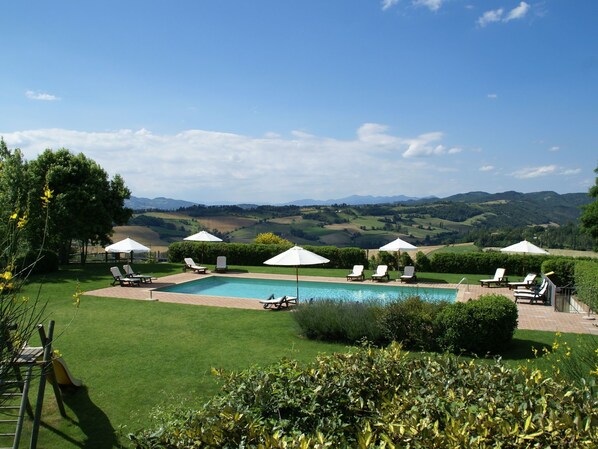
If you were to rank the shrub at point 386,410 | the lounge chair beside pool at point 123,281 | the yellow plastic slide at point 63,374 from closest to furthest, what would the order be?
1. the shrub at point 386,410
2. the yellow plastic slide at point 63,374
3. the lounge chair beside pool at point 123,281

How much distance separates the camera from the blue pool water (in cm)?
1825

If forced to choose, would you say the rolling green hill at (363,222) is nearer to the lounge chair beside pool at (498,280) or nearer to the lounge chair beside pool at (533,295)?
the lounge chair beside pool at (498,280)

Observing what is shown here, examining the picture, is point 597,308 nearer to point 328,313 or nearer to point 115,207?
point 328,313

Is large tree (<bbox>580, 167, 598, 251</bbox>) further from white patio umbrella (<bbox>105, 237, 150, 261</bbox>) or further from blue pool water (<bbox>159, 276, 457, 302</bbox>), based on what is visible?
white patio umbrella (<bbox>105, 237, 150, 261</bbox>)

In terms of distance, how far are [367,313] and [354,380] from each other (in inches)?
241

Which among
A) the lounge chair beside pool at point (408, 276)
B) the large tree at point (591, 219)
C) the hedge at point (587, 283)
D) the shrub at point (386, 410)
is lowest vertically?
the lounge chair beside pool at point (408, 276)

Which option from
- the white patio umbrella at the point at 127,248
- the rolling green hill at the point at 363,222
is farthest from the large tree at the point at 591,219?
the white patio umbrella at the point at 127,248

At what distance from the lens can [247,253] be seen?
26.7 metres

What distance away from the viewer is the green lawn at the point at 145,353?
20.1 feet

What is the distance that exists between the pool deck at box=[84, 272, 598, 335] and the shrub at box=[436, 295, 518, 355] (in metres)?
2.55

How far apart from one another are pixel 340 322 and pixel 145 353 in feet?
13.9

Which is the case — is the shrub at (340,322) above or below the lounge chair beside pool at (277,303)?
above

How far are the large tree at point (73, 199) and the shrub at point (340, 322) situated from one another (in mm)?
16186

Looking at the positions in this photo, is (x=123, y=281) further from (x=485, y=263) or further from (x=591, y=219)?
(x=591, y=219)
